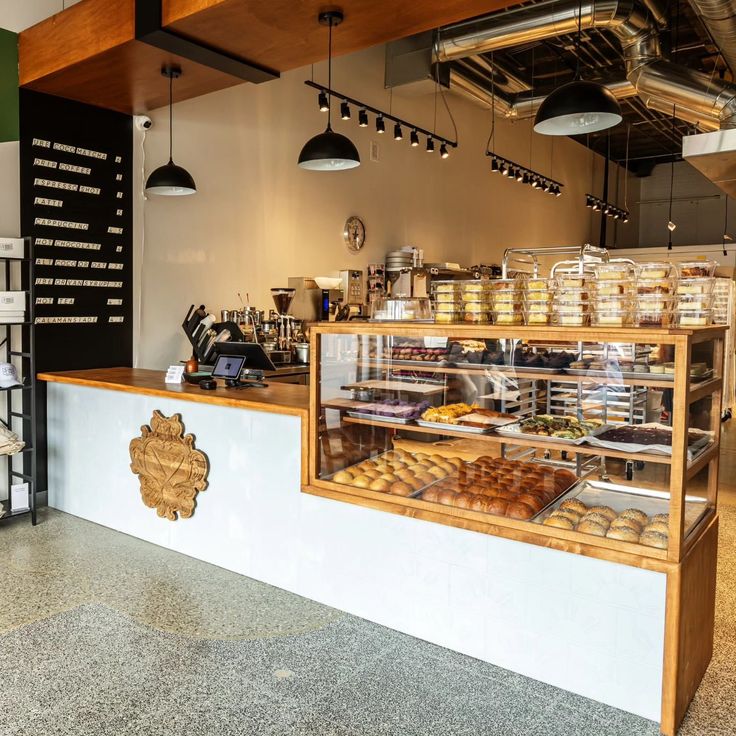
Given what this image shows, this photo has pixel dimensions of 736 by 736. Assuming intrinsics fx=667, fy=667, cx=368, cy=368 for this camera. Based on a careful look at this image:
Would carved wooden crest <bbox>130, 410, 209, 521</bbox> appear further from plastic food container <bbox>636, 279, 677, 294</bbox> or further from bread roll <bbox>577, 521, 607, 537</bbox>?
plastic food container <bbox>636, 279, 677, 294</bbox>

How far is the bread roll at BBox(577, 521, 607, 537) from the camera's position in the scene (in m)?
2.48

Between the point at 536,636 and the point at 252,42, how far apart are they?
3.33 m

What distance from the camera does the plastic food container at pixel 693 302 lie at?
2455 mm

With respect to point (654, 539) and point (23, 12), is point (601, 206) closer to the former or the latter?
point (23, 12)

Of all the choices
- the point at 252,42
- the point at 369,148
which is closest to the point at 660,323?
the point at 252,42

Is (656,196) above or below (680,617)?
above

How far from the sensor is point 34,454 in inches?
175

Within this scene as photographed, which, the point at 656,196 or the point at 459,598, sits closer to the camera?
the point at 459,598

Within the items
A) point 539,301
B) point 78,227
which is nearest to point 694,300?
point 539,301

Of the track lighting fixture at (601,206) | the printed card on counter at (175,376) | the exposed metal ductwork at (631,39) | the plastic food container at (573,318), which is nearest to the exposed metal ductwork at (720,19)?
the exposed metal ductwork at (631,39)

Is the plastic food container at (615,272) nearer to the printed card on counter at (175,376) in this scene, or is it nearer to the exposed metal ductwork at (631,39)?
the printed card on counter at (175,376)

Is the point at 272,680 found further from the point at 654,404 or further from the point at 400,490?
the point at 654,404

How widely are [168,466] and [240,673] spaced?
162 cm

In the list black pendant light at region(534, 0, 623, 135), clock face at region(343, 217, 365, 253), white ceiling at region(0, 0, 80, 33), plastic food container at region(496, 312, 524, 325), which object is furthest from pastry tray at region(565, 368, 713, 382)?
clock face at region(343, 217, 365, 253)
